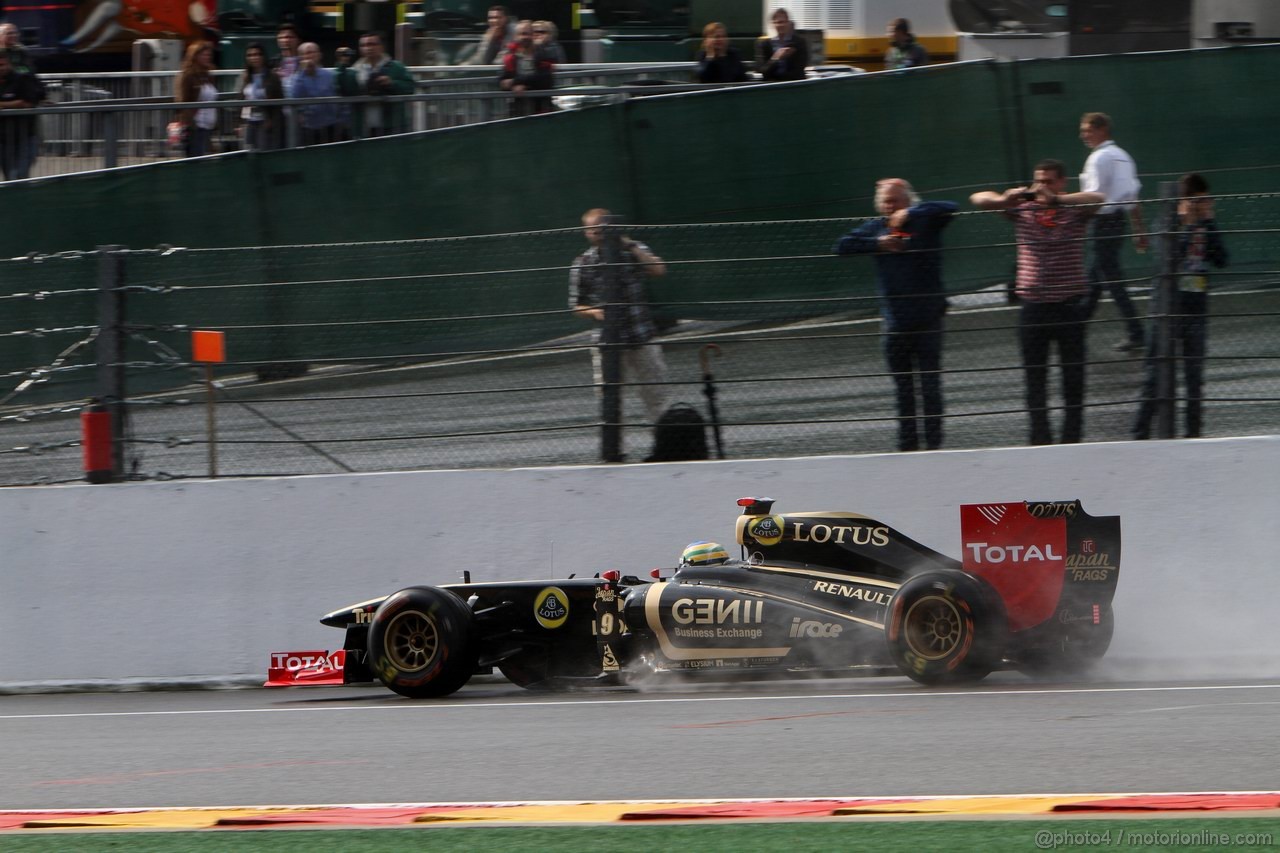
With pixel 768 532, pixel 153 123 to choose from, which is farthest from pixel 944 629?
pixel 153 123

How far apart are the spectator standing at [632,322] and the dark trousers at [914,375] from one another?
1.30m

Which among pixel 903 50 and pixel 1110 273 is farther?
pixel 903 50

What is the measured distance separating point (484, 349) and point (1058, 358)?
127 inches

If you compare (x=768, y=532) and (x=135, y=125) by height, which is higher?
(x=135, y=125)

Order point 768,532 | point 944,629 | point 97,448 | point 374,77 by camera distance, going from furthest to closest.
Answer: point 374,77 < point 97,448 < point 768,532 < point 944,629

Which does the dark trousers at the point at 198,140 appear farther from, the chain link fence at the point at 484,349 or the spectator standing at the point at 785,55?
the spectator standing at the point at 785,55

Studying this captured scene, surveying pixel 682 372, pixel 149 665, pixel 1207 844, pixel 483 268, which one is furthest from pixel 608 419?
pixel 1207 844

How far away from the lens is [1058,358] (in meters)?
9.67

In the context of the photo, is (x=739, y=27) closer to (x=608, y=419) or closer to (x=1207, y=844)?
(x=608, y=419)

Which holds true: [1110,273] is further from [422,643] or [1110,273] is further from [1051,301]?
[422,643]

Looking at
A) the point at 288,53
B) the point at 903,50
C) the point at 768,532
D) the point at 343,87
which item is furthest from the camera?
the point at 903,50

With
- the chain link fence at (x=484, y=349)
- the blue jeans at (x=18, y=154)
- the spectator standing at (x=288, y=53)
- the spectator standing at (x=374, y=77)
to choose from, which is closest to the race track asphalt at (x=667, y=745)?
the chain link fence at (x=484, y=349)

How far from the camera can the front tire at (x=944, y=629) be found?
7.98 metres

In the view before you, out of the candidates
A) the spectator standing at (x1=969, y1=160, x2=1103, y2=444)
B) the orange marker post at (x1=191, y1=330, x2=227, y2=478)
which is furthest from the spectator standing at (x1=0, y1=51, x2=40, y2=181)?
the spectator standing at (x1=969, y1=160, x2=1103, y2=444)
